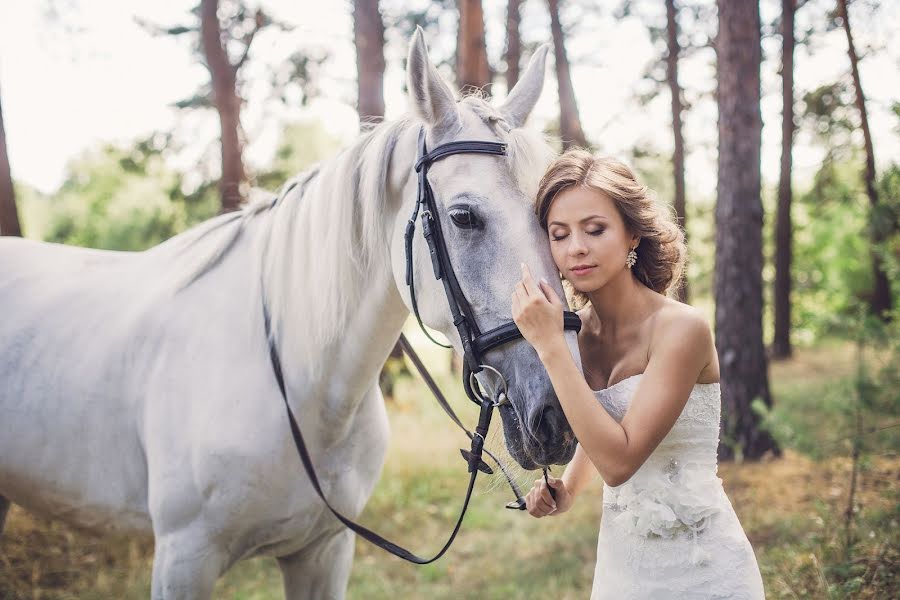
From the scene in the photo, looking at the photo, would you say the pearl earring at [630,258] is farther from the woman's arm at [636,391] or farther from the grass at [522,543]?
the grass at [522,543]

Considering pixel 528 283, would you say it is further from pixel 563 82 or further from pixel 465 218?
pixel 563 82

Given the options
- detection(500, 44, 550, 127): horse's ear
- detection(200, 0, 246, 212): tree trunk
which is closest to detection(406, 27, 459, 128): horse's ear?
detection(500, 44, 550, 127): horse's ear

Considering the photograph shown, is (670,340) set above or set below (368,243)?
below

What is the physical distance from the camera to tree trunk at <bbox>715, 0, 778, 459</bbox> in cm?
522

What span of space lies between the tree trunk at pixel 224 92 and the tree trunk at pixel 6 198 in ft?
7.63

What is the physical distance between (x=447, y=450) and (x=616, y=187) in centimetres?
489

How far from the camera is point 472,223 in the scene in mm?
1741

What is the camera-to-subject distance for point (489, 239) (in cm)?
170

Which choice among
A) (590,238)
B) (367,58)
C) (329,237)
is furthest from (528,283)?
(367,58)

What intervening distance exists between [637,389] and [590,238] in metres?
0.39

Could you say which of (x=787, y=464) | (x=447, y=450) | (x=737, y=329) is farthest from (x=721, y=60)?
(x=447, y=450)

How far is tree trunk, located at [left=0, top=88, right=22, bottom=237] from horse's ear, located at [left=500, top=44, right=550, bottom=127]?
509 centimetres

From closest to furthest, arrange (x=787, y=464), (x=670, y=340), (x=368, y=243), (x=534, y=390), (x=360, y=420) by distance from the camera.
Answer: (x=670, y=340)
(x=534, y=390)
(x=368, y=243)
(x=360, y=420)
(x=787, y=464)

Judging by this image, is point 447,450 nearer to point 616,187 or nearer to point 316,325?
point 316,325
